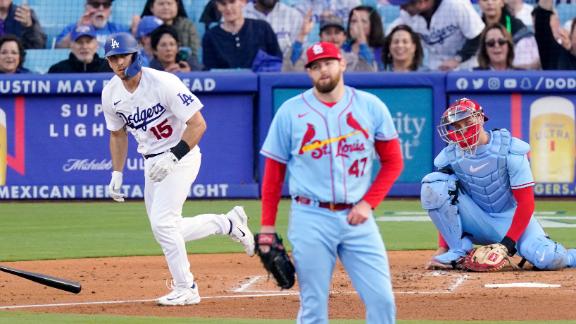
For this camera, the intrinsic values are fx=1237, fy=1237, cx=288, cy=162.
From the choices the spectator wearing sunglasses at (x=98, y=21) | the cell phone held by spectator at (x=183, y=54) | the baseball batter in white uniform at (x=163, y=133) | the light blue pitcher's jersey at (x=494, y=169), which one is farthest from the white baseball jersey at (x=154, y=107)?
the spectator wearing sunglasses at (x=98, y=21)

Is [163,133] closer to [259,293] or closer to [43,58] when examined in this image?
[259,293]

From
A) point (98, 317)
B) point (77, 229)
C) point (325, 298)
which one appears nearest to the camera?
point (325, 298)

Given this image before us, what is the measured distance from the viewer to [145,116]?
8758mm

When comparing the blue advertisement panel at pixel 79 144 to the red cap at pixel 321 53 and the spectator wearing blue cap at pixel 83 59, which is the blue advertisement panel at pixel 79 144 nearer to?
the spectator wearing blue cap at pixel 83 59

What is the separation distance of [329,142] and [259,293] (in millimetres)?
3164

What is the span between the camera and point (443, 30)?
56.3 feet

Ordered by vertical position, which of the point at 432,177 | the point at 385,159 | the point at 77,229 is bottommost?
the point at 77,229

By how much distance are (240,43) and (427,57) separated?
2633 mm

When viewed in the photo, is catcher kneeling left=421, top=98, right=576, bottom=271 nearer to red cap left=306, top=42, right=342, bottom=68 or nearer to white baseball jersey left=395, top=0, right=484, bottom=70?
red cap left=306, top=42, right=342, bottom=68

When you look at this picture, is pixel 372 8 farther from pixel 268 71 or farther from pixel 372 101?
pixel 372 101

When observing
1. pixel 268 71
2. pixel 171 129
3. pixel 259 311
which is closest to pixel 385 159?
pixel 259 311

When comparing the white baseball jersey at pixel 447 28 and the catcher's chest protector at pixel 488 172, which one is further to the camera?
the white baseball jersey at pixel 447 28

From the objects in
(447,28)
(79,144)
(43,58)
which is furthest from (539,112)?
(43,58)

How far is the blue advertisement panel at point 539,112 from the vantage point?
52.3ft
